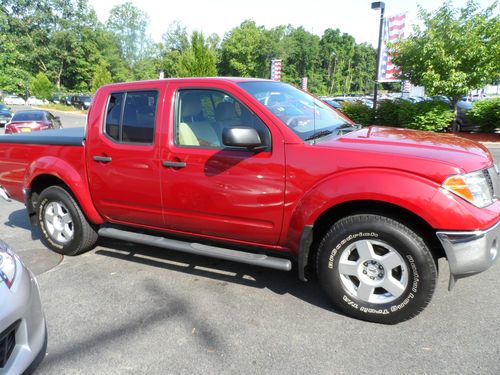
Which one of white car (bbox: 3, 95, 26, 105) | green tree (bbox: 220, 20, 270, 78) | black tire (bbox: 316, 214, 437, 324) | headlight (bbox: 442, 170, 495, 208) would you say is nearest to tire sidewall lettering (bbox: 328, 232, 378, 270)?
black tire (bbox: 316, 214, 437, 324)

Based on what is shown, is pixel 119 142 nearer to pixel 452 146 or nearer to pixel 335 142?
pixel 335 142

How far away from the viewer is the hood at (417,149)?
2.77 m

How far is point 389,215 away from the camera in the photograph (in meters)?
2.94

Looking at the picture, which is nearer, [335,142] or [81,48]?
[335,142]

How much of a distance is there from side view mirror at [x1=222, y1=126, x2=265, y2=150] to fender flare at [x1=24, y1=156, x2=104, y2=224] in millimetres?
1938

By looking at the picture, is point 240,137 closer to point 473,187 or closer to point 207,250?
point 207,250

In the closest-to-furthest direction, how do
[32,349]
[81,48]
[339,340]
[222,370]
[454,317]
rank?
[32,349]
[222,370]
[339,340]
[454,317]
[81,48]

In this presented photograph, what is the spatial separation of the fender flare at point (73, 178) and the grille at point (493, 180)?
3605 mm

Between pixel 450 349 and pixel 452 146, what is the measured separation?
1462mm

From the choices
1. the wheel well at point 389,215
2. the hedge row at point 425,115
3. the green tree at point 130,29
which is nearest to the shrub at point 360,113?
the hedge row at point 425,115

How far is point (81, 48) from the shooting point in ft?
220

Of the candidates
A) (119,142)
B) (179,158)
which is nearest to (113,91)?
(119,142)

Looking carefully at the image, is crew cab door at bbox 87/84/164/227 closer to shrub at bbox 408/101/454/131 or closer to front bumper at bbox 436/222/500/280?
front bumper at bbox 436/222/500/280

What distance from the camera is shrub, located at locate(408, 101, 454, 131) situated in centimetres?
1493
